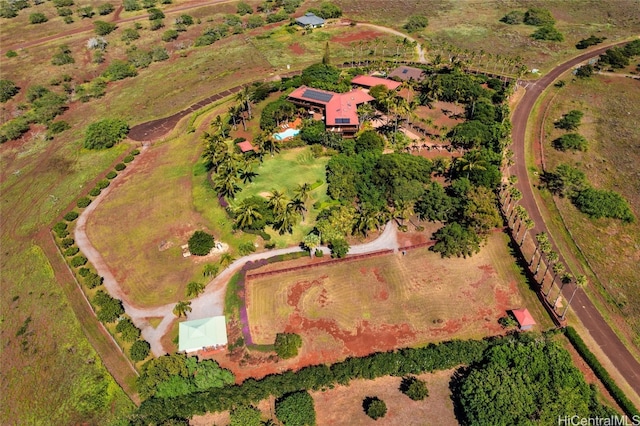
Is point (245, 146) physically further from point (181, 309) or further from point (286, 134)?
point (181, 309)

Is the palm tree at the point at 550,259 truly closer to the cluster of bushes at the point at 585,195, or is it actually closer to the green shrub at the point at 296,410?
the cluster of bushes at the point at 585,195

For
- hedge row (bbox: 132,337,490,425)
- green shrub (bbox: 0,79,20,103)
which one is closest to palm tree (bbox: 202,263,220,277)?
hedge row (bbox: 132,337,490,425)

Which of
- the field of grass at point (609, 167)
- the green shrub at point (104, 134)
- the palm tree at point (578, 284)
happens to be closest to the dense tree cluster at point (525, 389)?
the palm tree at point (578, 284)

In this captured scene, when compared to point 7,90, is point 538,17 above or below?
above

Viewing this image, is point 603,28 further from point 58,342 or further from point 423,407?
point 58,342

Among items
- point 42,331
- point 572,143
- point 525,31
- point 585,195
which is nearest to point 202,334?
point 42,331

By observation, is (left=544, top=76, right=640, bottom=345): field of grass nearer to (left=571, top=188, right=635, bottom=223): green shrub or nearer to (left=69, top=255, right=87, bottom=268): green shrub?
(left=571, top=188, right=635, bottom=223): green shrub
